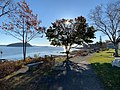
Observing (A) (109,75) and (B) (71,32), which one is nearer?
(A) (109,75)

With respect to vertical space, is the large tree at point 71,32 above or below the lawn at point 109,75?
above

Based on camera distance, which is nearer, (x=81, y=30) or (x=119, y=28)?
(x=81, y=30)

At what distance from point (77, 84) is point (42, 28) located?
17582 mm

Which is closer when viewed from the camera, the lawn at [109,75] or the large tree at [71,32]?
the lawn at [109,75]

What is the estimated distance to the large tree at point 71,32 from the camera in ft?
88.7

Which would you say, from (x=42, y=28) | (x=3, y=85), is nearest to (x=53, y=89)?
(x=3, y=85)

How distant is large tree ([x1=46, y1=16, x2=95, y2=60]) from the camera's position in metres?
27.0

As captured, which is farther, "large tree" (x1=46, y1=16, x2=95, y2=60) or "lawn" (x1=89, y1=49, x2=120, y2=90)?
"large tree" (x1=46, y1=16, x2=95, y2=60)

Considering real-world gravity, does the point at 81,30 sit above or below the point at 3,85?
above

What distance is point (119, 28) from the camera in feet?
121

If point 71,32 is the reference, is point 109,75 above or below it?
below

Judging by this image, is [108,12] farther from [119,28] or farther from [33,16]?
[33,16]

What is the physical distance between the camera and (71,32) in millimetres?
27750

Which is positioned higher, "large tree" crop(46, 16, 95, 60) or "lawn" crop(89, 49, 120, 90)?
"large tree" crop(46, 16, 95, 60)
